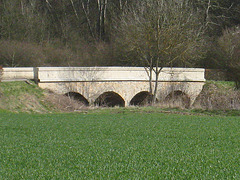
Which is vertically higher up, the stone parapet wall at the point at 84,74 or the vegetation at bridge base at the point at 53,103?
the stone parapet wall at the point at 84,74

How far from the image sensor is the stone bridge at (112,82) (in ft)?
82.3

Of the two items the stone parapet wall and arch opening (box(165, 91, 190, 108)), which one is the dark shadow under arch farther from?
arch opening (box(165, 91, 190, 108))

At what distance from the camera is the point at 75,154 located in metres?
8.08

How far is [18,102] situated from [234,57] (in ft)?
61.7

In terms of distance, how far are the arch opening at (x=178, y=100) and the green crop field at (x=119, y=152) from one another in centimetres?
1068

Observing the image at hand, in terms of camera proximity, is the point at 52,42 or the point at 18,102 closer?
the point at 18,102

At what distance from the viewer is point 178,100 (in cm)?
2520

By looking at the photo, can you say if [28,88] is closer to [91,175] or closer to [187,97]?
[187,97]

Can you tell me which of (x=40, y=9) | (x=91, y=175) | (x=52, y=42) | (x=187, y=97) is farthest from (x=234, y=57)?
(x=91, y=175)

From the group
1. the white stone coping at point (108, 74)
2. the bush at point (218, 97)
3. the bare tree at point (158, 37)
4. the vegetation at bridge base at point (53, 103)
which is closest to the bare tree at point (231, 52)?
the bush at point (218, 97)

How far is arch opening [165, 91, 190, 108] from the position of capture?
23381mm

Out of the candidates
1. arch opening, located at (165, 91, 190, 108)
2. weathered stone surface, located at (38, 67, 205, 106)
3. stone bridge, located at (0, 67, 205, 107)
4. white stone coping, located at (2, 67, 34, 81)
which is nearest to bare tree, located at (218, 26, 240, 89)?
stone bridge, located at (0, 67, 205, 107)

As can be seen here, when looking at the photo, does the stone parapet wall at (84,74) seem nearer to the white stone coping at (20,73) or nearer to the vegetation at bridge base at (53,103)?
the white stone coping at (20,73)

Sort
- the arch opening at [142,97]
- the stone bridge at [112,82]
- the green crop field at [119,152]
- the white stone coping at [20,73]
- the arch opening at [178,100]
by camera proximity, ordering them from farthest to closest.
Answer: the arch opening at [142,97] → the white stone coping at [20,73] → the stone bridge at [112,82] → the arch opening at [178,100] → the green crop field at [119,152]
